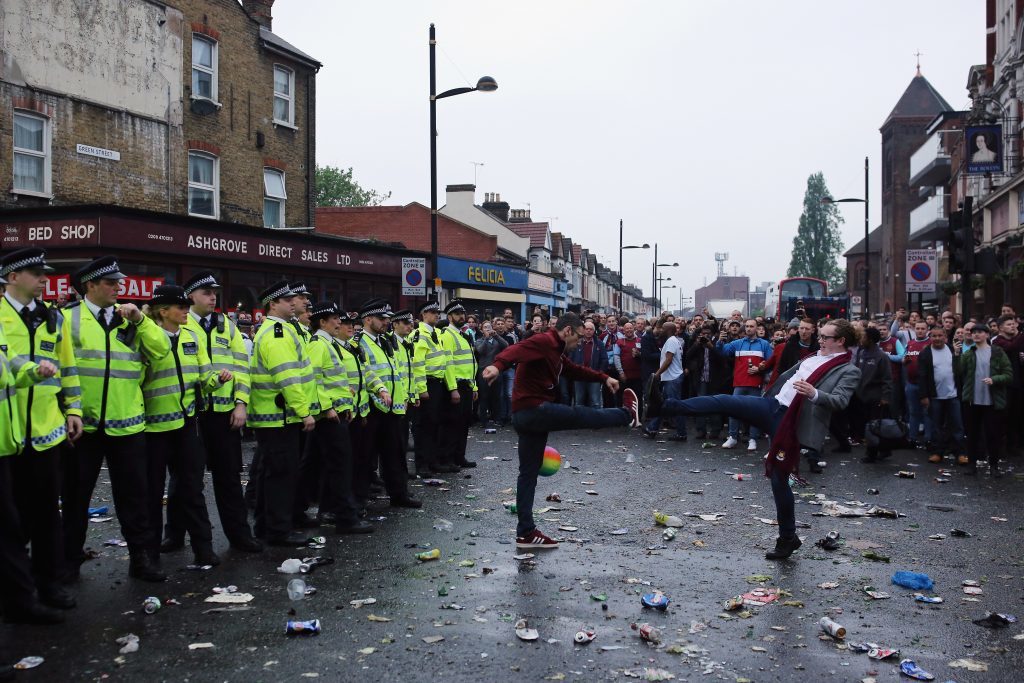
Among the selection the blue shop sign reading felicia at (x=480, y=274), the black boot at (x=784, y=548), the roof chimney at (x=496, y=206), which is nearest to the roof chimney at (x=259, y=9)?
the blue shop sign reading felicia at (x=480, y=274)

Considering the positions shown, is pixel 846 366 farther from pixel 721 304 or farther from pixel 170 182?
pixel 721 304

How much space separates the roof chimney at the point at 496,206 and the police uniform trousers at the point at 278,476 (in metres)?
53.1

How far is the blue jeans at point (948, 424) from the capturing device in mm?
12727

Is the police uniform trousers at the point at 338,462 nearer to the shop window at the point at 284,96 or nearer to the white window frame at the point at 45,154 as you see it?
the white window frame at the point at 45,154

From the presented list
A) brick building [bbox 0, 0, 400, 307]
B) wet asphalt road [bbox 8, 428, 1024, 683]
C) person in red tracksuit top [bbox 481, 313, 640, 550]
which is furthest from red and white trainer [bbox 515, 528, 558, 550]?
brick building [bbox 0, 0, 400, 307]

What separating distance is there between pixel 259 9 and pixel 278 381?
21114 mm

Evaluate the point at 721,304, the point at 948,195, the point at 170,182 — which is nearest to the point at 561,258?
the point at 721,304

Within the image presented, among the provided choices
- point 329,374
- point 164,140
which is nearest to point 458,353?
point 329,374

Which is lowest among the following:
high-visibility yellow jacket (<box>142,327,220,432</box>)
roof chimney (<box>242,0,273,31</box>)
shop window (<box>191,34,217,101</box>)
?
high-visibility yellow jacket (<box>142,327,220,432</box>)

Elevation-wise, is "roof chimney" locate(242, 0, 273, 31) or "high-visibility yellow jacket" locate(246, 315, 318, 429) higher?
"roof chimney" locate(242, 0, 273, 31)

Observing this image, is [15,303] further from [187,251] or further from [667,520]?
[187,251]

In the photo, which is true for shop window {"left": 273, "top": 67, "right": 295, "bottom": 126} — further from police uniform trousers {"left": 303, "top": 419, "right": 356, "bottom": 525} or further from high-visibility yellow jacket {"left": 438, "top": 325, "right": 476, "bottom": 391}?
police uniform trousers {"left": 303, "top": 419, "right": 356, "bottom": 525}

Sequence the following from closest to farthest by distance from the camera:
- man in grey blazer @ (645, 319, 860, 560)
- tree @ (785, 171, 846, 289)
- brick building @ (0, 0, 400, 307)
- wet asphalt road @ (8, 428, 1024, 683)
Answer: wet asphalt road @ (8, 428, 1024, 683) → man in grey blazer @ (645, 319, 860, 560) → brick building @ (0, 0, 400, 307) → tree @ (785, 171, 846, 289)

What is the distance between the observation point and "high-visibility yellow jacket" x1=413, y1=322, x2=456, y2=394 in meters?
11.0
